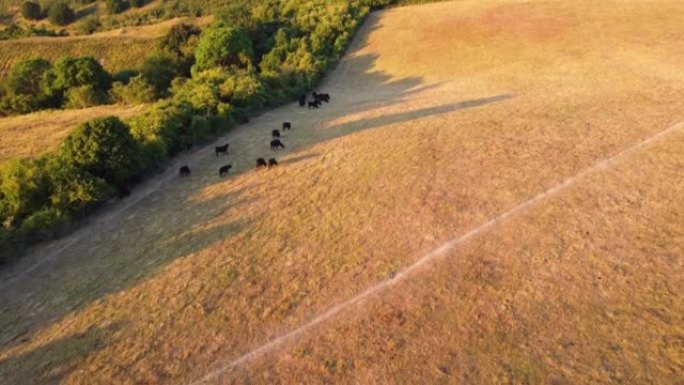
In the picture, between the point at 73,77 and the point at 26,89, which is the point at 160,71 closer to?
the point at 73,77

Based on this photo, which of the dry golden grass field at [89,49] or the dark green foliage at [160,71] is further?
the dry golden grass field at [89,49]

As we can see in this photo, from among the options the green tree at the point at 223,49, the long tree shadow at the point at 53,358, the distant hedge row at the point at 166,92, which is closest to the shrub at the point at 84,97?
the distant hedge row at the point at 166,92

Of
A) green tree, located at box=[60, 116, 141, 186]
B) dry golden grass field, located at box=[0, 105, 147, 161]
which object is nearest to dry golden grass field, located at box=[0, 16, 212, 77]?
dry golden grass field, located at box=[0, 105, 147, 161]

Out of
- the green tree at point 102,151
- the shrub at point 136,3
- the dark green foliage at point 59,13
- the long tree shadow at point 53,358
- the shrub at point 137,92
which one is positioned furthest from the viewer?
the shrub at point 136,3

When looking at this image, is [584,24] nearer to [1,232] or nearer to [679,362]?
[679,362]

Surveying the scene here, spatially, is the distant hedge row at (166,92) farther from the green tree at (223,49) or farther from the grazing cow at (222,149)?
the grazing cow at (222,149)

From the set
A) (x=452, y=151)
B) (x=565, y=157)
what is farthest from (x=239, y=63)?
(x=565, y=157)
